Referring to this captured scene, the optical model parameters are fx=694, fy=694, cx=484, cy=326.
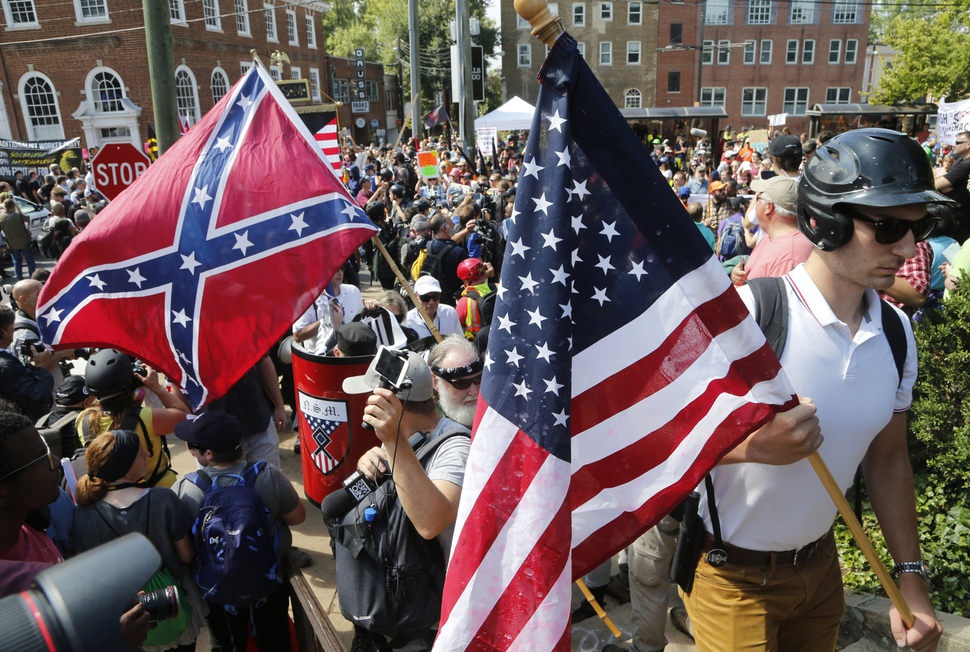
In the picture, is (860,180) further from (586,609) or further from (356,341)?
(356,341)

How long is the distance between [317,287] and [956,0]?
32938 mm

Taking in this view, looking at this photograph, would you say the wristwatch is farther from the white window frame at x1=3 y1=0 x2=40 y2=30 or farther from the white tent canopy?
the white window frame at x1=3 y1=0 x2=40 y2=30

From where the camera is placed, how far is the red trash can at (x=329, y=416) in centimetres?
467

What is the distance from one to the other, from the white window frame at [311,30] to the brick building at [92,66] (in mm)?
8905

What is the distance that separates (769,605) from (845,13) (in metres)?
59.4

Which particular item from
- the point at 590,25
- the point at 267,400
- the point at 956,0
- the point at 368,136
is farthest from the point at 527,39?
the point at 267,400

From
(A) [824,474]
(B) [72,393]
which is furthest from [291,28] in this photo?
(A) [824,474]

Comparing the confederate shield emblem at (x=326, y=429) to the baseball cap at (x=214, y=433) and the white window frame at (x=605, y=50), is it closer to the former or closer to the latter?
the baseball cap at (x=214, y=433)

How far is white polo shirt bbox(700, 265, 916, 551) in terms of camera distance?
6.58 feet

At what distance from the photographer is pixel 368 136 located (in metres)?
49.1

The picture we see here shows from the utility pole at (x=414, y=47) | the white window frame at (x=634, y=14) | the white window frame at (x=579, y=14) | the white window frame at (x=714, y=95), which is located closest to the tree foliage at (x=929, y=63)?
the white window frame at (x=714, y=95)

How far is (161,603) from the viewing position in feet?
7.47

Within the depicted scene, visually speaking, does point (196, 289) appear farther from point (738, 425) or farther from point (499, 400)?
point (738, 425)

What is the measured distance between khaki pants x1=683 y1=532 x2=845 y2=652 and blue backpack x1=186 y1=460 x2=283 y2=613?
1968 mm
